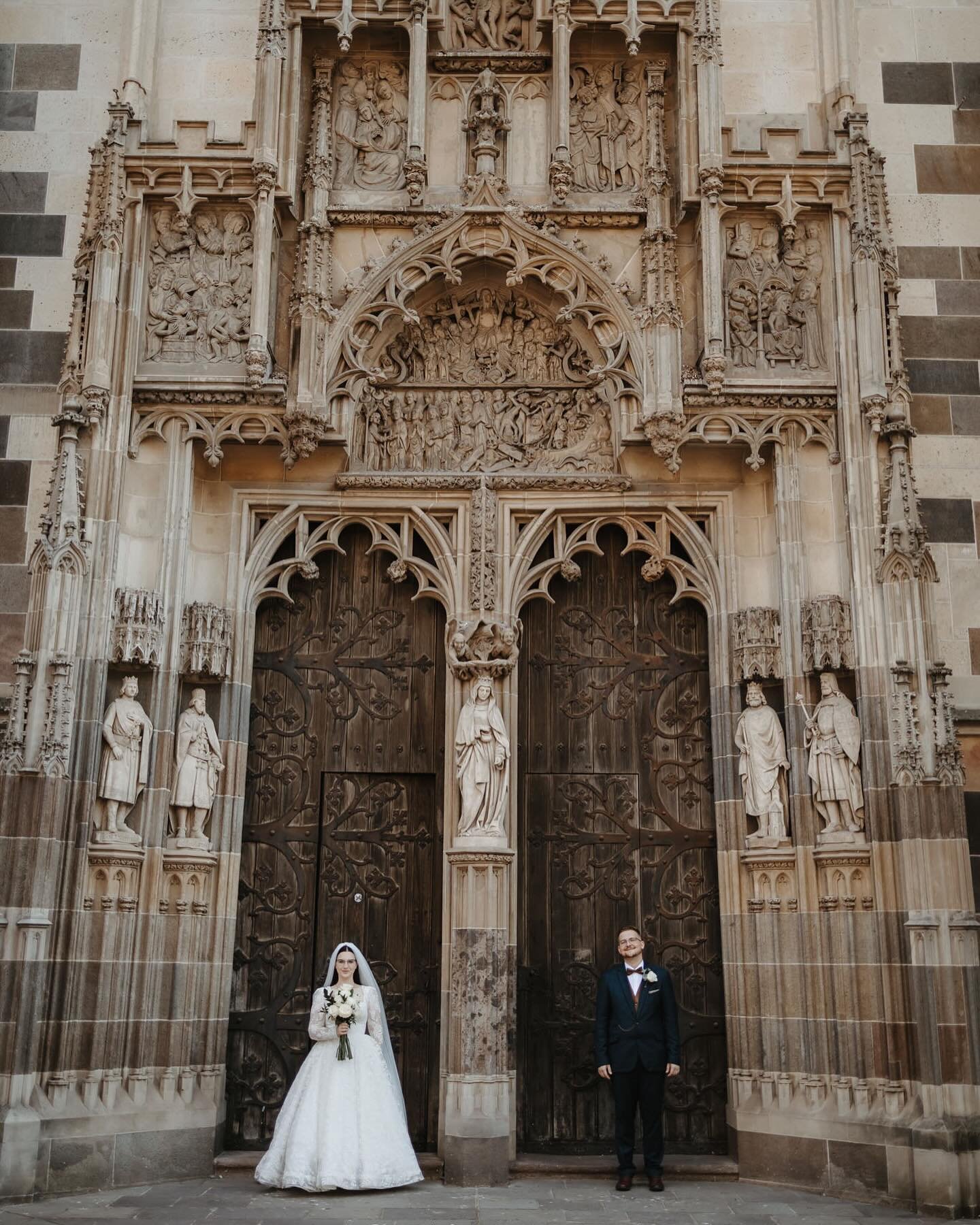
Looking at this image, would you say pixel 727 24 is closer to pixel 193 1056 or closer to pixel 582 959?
pixel 582 959

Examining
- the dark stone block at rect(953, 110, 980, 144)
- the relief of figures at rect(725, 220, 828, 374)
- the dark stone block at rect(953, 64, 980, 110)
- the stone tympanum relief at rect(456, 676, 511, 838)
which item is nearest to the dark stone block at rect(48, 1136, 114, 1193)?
the stone tympanum relief at rect(456, 676, 511, 838)

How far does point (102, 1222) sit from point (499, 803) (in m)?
4.33

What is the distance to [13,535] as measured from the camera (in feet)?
40.5

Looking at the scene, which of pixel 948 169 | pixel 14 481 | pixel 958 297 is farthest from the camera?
pixel 948 169

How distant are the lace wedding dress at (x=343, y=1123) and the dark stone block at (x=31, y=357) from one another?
6277mm

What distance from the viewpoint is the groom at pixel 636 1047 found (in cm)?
1060

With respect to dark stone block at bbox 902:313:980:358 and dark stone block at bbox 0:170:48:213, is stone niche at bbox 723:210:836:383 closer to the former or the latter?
dark stone block at bbox 902:313:980:358

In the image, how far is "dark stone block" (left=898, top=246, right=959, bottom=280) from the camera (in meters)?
13.0

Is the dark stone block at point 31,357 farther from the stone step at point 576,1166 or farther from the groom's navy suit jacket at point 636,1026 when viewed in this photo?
the groom's navy suit jacket at point 636,1026

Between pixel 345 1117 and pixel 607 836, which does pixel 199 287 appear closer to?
pixel 607 836

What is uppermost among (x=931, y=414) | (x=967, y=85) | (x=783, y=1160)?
(x=967, y=85)

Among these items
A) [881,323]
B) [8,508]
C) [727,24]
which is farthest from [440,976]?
Answer: [727,24]

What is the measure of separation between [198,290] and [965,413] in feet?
23.4

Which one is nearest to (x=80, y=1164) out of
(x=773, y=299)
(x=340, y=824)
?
(x=340, y=824)
